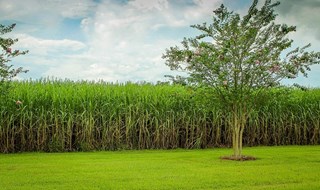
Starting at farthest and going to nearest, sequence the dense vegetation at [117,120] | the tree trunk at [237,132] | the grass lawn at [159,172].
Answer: the dense vegetation at [117,120], the tree trunk at [237,132], the grass lawn at [159,172]

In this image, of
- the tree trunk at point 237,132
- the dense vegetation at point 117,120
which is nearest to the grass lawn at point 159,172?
the tree trunk at point 237,132

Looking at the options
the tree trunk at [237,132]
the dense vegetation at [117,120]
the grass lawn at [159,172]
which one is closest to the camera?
the grass lawn at [159,172]

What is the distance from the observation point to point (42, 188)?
315 inches

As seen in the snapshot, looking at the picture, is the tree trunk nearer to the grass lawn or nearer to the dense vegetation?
the grass lawn

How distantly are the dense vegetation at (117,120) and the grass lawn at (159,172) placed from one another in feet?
7.47

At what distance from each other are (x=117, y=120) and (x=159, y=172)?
6333 millimetres

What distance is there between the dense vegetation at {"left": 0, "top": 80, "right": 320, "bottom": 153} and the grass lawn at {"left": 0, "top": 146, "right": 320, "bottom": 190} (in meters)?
2.28

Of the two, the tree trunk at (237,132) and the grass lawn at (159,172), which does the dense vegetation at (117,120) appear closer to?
the tree trunk at (237,132)

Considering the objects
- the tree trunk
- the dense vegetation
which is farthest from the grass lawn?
the dense vegetation

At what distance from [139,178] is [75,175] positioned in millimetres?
1336

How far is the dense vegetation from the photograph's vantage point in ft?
49.9

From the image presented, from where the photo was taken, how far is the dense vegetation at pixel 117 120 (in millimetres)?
15195

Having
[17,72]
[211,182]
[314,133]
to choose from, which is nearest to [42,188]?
[211,182]

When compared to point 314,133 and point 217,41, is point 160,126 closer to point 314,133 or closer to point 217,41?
point 217,41
